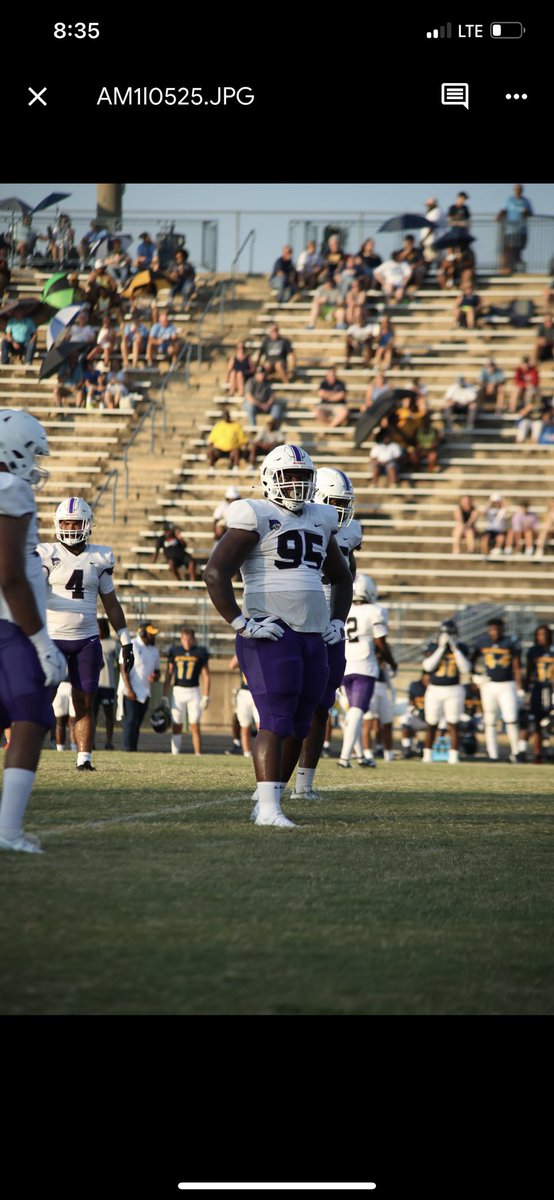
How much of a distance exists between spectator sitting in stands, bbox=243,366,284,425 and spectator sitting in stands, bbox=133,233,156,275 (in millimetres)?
4563

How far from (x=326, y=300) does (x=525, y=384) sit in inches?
199

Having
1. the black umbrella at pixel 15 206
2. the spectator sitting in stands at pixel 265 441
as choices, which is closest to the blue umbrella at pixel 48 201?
the black umbrella at pixel 15 206

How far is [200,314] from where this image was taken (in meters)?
30.2

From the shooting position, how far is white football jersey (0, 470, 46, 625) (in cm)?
586

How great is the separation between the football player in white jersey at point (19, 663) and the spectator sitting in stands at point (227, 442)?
1963 cm

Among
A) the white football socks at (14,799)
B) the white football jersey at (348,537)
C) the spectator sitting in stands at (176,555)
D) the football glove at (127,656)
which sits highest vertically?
the white football jersey at (348,537)

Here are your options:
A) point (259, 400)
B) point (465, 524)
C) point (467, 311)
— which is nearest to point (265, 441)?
point (259, 400)

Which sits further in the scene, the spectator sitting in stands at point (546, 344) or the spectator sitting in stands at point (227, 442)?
the spectator sitting in stands at point (546, 344)

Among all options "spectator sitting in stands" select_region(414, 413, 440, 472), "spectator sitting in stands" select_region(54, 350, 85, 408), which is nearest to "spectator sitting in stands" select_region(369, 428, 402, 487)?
"spectator sitting in stands" select_region(414, 413, 440, 472)

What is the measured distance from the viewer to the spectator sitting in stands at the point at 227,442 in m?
25.5

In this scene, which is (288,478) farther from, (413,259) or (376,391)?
(413,259)

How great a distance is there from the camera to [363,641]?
14.9 m
